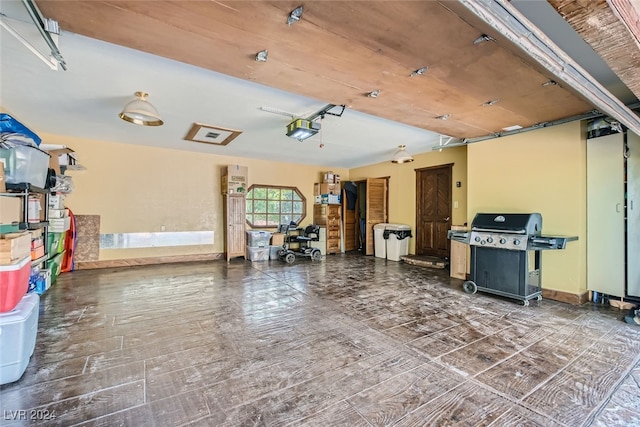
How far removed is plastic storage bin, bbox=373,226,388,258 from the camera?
733 centimetres

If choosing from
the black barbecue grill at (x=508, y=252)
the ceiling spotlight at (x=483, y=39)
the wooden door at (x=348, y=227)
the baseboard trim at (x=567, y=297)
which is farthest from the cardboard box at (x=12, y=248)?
the wooden door at (x=348, y=227)

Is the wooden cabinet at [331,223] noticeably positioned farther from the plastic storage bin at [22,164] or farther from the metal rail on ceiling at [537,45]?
the metal rail on ceiling at [537,45]

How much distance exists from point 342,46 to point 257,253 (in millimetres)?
5484

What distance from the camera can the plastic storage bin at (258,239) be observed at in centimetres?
688

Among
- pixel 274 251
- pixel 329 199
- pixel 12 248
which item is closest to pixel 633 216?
pixel 329 199

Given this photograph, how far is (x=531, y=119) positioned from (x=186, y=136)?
5.79 m

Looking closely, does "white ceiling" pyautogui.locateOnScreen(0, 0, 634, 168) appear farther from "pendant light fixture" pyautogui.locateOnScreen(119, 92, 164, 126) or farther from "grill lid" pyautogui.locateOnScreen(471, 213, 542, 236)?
"grill lid" pyautogui.locateOnScreen(471, 213, 542, 236)

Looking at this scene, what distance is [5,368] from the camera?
185 cm

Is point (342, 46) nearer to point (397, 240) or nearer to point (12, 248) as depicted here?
point (12, 248)

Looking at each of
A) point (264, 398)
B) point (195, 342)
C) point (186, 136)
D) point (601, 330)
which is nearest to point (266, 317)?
point (195, 342)

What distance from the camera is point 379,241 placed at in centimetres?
749

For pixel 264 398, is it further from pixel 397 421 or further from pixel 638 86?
pixel 638 86

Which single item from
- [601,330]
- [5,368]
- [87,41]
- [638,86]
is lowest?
[601,330]

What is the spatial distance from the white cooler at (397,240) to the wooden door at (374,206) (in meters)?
0.70
